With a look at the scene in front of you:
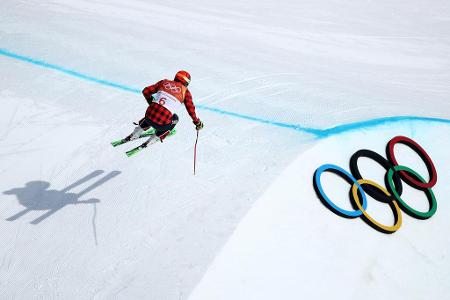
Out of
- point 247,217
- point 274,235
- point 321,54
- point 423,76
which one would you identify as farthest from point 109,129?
point 423,76

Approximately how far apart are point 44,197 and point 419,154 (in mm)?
7748

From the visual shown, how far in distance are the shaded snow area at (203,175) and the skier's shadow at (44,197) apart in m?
→ 0.03

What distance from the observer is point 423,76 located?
1315 centimetres

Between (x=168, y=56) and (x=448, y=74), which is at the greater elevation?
(x=448, y=74)

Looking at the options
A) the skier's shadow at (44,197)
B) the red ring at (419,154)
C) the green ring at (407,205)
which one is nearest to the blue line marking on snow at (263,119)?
the red ring at (419,154)

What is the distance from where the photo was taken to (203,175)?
6035 mm

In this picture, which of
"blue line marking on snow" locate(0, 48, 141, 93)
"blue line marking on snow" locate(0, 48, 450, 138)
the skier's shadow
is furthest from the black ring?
"blue line marking on snow" locate(0, 48, 141, 93)

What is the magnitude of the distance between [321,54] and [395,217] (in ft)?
30.9

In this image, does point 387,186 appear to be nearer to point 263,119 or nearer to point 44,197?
point 263,119

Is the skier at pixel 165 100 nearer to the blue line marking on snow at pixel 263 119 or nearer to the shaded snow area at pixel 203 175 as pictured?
the shaded snow area at pixel 203 175

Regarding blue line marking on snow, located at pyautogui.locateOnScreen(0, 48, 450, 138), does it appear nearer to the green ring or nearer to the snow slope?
the snow slope

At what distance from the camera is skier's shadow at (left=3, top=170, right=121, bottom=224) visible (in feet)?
17.1

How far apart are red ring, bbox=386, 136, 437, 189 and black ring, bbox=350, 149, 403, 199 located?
7.0 inches

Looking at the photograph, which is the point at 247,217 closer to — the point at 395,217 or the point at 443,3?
the point at 395,217
